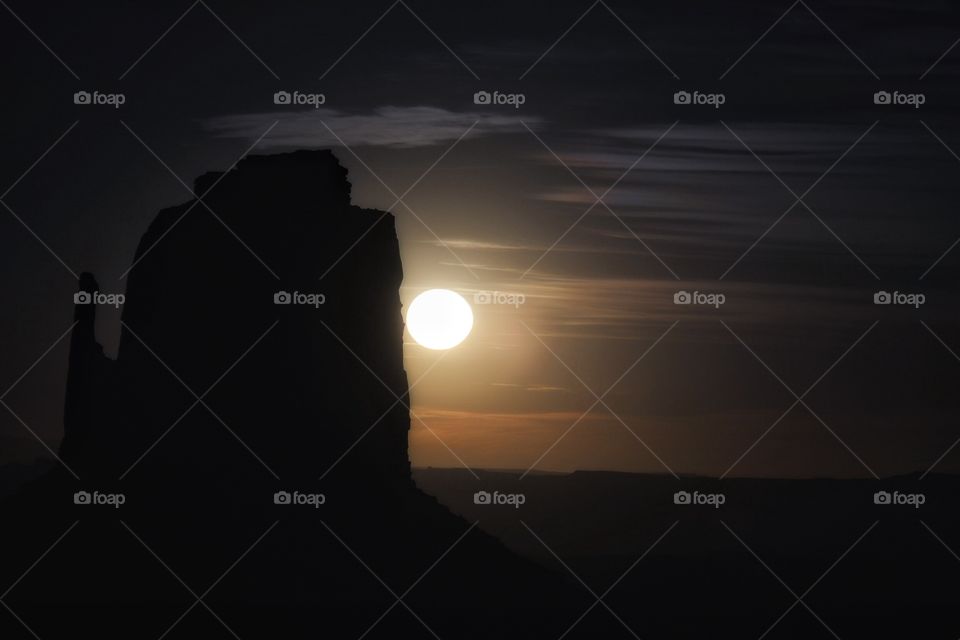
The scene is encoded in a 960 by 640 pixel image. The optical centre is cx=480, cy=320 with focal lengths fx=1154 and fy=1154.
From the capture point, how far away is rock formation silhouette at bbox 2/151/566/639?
126 feet

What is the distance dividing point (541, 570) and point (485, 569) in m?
→ 9.72

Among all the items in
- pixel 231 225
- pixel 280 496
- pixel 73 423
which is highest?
pixel 231 225

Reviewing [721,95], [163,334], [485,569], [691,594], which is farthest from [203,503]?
[691,594]

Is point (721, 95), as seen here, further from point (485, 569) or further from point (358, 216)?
point (485, 569)

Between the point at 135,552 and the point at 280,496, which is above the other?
the point at 135,552

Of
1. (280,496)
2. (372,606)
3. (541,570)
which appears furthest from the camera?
(372,606)

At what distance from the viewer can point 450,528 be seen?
51.0 m

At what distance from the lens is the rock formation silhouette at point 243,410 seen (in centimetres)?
3850

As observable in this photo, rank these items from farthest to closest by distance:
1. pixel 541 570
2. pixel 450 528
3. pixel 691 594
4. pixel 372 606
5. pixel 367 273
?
1. pixel 691 594
2. pixel 372 606
3. pixel 541 570
4. pixel 450 528
5. pixel 367 273

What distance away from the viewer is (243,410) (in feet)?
128

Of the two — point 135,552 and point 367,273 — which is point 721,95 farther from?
point 135,552

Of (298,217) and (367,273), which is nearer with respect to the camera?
(298,217)

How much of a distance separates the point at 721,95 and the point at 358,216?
3094cm

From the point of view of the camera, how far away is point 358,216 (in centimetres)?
4638
